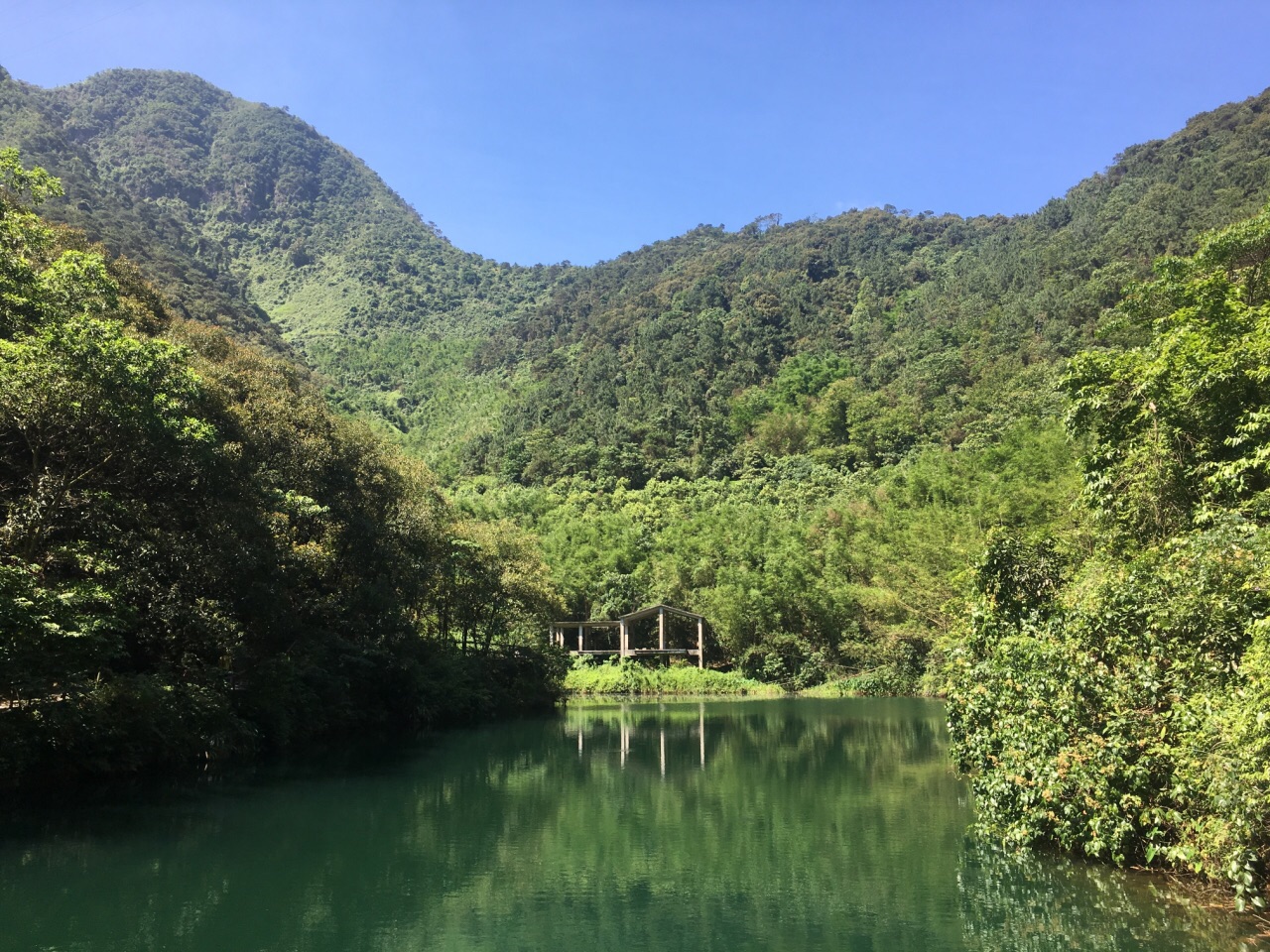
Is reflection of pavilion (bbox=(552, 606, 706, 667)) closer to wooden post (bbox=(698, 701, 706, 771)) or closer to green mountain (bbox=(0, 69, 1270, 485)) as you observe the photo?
wooden post (bbox=(698, 701, 706, 771))

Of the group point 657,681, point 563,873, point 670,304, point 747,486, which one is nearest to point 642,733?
point 657,681

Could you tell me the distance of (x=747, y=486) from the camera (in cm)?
5466

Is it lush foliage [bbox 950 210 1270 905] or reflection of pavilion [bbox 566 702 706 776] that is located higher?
lush foliage [bbox 950 210 1270 905]

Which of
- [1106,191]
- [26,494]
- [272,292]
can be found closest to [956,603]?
[26,494]

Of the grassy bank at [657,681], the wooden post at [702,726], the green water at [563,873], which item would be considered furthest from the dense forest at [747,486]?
the wooden post at [702,726]

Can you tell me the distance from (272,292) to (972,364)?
79278 mm

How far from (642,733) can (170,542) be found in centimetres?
1352

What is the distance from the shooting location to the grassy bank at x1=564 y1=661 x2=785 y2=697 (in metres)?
37.0

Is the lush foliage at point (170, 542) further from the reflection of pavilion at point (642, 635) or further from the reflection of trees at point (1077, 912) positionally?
the reflection of pavilion at point (642, 635)

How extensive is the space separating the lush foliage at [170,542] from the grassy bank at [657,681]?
1303 cm

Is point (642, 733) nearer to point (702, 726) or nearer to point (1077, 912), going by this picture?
point (702, 726)

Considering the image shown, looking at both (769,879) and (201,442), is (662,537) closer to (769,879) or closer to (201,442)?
(201,442)

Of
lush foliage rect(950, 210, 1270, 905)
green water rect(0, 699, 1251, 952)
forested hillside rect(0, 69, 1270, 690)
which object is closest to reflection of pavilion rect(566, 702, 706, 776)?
green water rect(0, 699, 1251, 952)

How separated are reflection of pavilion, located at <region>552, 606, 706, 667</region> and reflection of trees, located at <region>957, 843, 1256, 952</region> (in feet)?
101
